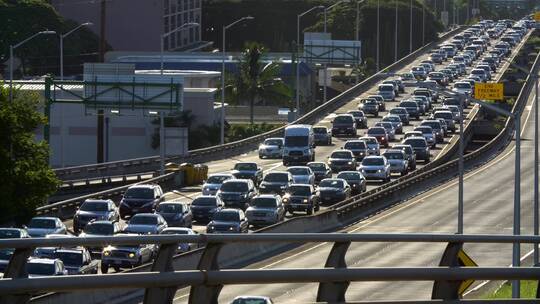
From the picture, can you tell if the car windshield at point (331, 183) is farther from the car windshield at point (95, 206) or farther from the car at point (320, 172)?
the car windshield at point (95, 206)

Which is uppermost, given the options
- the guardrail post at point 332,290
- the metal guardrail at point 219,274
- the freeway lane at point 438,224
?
the metal guardrail at point 219,274

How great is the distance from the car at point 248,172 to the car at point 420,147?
1394 cm

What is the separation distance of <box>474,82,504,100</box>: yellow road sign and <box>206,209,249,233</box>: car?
29060 millimetres

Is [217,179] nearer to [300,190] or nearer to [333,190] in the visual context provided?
[333,190]

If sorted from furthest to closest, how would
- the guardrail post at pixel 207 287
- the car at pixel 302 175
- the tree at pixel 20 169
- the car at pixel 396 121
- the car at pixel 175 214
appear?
Result: the car at pixel 396 121 < the car at pixel 302 175 < the car at pixel 175 214 < the tree at pixel 20 169 < the guardrail post at pixel 207 287

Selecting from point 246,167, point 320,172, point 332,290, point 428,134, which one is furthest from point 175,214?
point 332,290

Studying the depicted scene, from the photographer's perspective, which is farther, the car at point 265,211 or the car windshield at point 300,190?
the car windshield at point 300,190

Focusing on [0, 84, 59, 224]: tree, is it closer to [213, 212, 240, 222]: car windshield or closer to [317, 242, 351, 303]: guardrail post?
[213, 212, 240, 222]: car windshield

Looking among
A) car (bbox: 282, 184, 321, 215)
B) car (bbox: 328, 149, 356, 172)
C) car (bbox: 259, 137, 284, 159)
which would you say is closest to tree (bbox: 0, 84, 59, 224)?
car (bbox: 282, 184, 321, 215)

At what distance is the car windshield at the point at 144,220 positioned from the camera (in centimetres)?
4469

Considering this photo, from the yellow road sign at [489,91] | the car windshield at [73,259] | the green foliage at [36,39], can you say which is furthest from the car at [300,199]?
the green foliage at [36,39]

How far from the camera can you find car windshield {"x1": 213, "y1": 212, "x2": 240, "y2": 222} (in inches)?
1890

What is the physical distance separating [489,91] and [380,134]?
288 inches

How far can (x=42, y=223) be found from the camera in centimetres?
4375
